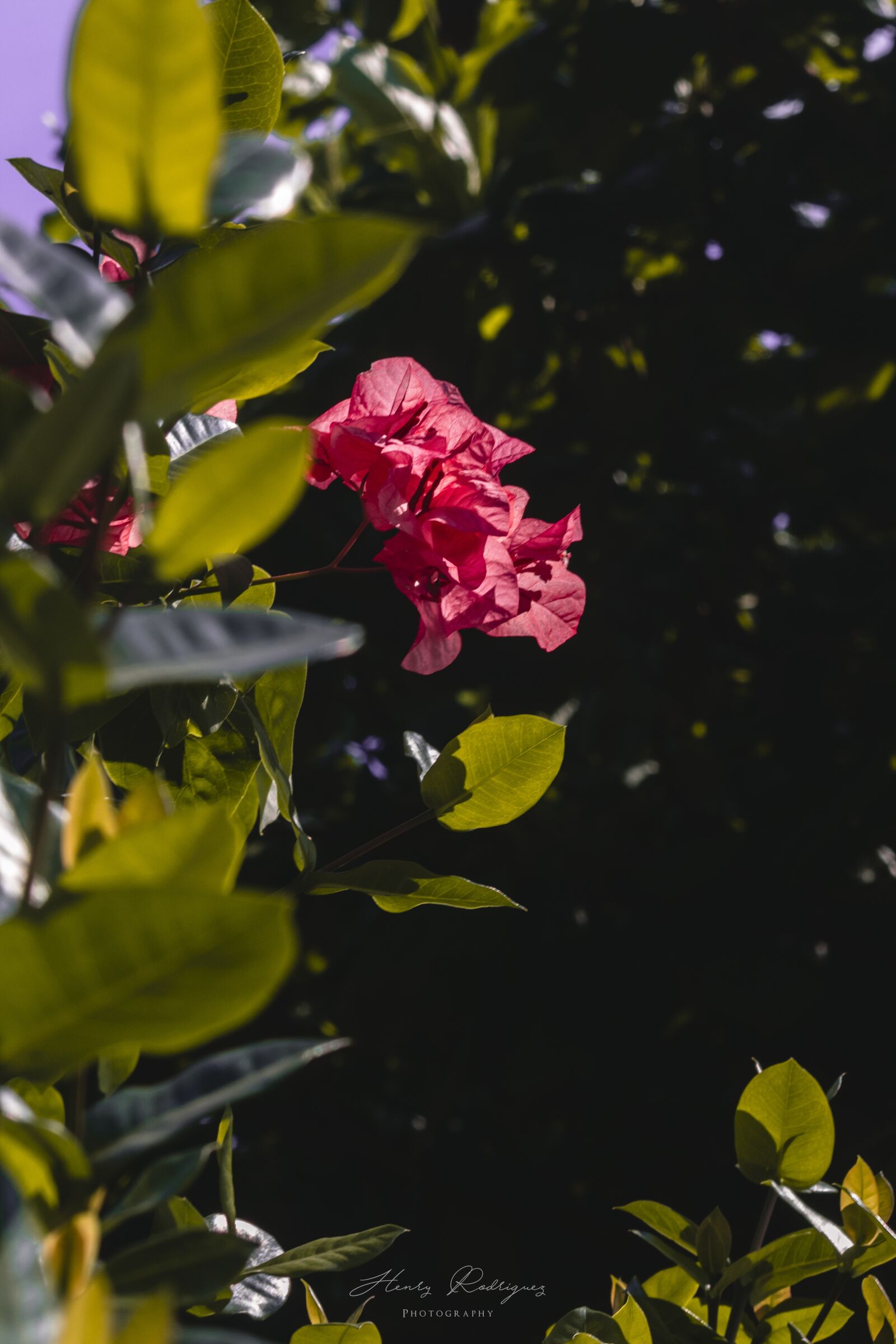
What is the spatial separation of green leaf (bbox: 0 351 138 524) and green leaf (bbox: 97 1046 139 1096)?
6.5 inches

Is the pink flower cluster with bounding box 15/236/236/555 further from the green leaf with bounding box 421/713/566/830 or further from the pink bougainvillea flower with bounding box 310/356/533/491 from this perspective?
the green leaf with bounding box 421/713/566/830

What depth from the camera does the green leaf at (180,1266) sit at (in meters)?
0.22

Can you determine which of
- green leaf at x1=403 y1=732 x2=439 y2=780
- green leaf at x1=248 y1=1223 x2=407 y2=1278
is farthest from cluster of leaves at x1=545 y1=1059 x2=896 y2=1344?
green leaf at x1=403 y1=732 x2=439 y2=780

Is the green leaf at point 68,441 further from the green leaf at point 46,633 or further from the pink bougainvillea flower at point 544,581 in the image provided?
the pink bougainvillea flower at point 544,581

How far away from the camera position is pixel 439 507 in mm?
471

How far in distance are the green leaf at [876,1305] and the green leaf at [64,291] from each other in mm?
534

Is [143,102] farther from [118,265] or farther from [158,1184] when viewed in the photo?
[118,265]

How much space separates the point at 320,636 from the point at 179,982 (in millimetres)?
70

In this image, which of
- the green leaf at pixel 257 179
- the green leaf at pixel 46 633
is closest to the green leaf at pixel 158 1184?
the green leaf at pixel 46 633

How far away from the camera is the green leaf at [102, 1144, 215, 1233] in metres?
0.23

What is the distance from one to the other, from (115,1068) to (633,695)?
129cm

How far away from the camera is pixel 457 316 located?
1701mm

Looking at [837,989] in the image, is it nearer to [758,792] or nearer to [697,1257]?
[758,792]

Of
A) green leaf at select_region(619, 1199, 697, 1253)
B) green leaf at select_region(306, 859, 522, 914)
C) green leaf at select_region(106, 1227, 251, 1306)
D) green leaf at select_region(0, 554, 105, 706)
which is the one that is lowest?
green leaf at select_region(619, 1199, 697, 1253)
